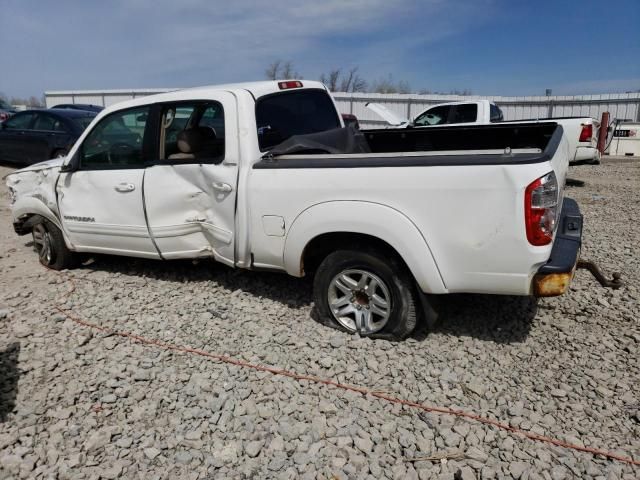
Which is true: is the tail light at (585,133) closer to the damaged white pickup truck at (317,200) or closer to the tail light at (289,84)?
the damaged white pickup truck at (317,200)

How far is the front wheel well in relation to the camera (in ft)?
11.2

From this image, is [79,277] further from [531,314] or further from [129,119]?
[531,314]

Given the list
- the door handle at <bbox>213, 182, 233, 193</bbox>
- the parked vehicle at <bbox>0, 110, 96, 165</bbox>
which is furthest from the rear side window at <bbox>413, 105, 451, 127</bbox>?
the door handle at <bbox>213, 182, 233, 193</bbox>

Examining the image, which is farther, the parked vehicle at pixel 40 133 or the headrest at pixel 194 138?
the parked vehicle at pixel 40 133

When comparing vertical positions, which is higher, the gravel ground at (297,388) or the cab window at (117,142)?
the cab window at (117,142)

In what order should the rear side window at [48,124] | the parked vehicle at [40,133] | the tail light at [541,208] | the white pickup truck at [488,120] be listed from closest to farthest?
the tail light at [541,208], the white pickup truck at [488,120], the parked vehicle at [40,133], the rear side window at [48,124]

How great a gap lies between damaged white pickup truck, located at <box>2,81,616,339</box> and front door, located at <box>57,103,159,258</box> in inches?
0.6

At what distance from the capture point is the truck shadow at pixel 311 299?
149 inches

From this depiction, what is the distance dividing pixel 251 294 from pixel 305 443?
2004mm

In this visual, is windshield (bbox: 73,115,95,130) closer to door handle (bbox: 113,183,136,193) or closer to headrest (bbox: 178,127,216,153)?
door handle (bbox: 113,183,136,193)

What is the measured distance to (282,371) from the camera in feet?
11.0

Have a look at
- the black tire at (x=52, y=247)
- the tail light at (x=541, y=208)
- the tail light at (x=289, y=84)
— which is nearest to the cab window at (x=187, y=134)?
the tail light at (x=289, y=84)

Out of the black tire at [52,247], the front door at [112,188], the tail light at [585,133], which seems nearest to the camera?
the front door at [112,188]

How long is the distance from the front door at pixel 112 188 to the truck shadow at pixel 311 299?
572mm
